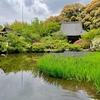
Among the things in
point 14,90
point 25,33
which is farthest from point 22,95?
point 25,33

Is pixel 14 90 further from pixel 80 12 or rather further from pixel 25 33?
pixel 80 12

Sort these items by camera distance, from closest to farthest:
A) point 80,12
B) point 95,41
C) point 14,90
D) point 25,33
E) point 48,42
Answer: point 14,90 < point 95,41 < point 48,42 < point 25,33 < point 80,12

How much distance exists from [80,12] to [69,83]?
31146 mm

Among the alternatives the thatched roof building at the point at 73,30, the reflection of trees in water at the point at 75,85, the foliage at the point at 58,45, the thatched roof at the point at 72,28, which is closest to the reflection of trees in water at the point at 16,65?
the reflection of trees in water at the point at 75,85

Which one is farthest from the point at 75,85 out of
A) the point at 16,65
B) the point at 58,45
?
the point at 58,45

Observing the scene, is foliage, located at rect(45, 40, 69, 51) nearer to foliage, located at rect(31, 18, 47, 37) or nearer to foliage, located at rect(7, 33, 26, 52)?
foliage, located at rect(7, 33, 26, 52)

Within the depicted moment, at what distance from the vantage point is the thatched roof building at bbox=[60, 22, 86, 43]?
27.1 meters

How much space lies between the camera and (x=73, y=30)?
28.6m

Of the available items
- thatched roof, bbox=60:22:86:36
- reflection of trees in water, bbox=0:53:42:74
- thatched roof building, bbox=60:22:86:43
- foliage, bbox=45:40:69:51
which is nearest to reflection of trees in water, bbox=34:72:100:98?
reflection of trees in water, bbox=0:53:42:74

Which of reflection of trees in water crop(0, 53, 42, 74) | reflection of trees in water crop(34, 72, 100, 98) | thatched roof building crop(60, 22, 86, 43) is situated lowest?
reflection of trees in water crop(34, 72, 100, 98)

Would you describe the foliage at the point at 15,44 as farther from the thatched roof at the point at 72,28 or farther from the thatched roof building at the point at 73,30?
the thatched roof at the point at 72,28

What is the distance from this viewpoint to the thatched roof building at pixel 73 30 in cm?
2711

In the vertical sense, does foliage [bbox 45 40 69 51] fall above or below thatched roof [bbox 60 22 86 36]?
below

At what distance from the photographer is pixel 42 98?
12.4 ft
